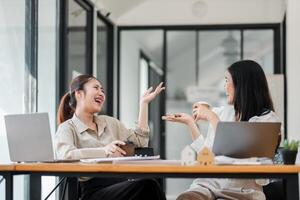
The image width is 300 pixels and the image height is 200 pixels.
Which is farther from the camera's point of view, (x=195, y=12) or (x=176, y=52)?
(x=176, y=52)

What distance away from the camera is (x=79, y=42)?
6.11m

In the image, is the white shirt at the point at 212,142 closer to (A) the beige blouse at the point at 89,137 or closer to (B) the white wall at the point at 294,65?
(A) the beige blouse at the point at 89,137

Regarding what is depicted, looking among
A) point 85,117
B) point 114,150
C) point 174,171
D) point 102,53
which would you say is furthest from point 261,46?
point 174,171

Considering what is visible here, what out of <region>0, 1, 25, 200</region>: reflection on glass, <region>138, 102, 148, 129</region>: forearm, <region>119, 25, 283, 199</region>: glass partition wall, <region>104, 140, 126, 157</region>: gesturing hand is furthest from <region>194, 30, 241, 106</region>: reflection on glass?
<region>104, 140, 126, 157</region>: gesturing hand

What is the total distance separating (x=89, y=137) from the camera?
124 inches

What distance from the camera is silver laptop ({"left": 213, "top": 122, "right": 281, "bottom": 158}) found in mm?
2234

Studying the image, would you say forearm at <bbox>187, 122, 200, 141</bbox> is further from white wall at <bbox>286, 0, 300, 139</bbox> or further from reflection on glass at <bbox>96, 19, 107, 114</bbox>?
reflection on glass at <bbox>96, 19, 107, 114</bbox>

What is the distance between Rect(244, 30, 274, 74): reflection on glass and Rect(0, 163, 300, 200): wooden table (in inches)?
220

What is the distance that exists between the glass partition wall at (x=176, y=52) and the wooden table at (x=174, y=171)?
5.49 meters

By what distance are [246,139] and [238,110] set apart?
0.57 metres

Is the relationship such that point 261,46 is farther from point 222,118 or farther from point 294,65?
point 222,118

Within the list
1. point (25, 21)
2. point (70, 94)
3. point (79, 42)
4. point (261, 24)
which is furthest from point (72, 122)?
point (261, 24)

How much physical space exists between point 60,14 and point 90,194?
2821 millimetres

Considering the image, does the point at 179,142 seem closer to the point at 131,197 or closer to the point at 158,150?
the point at 158,150
